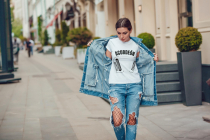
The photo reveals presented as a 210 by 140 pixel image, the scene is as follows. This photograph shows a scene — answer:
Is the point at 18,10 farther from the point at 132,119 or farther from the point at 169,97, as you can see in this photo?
the point at 132,119

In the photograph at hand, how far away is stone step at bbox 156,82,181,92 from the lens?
7.61 m

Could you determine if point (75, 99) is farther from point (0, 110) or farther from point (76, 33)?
point (76, 33)

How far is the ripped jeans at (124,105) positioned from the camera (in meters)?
3.82

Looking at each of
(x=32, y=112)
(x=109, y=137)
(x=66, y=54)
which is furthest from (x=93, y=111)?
(x=66, y=54)

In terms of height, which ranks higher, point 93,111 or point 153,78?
point 153,78

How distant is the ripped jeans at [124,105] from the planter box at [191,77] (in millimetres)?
3634

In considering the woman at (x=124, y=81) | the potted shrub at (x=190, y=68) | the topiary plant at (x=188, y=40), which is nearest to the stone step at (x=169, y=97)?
the potted shrub at (x=190, y=68)

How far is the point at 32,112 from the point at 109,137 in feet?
8.50

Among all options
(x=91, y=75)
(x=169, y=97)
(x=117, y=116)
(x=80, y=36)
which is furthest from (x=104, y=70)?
(x=80, y=36)

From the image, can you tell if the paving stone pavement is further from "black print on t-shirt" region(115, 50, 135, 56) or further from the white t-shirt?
"black print on t-shirt" region(115, 50, 135, 56)

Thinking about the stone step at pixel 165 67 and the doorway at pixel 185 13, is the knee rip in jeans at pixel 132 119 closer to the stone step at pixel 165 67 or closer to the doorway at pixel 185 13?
the stone step at pixel 165 67

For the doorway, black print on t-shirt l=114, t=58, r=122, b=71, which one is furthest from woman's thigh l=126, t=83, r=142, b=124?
the doorway

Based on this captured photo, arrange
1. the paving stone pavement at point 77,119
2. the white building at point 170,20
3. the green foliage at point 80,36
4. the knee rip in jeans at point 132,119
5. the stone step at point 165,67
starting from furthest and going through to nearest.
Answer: the green foliage at point 80,36, the white building at point 170,20, the stone step at point 165,67, the paving stone pavement at point 77,119, the knee rip in jeans at point 132,119

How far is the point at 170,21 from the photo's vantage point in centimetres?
1059
